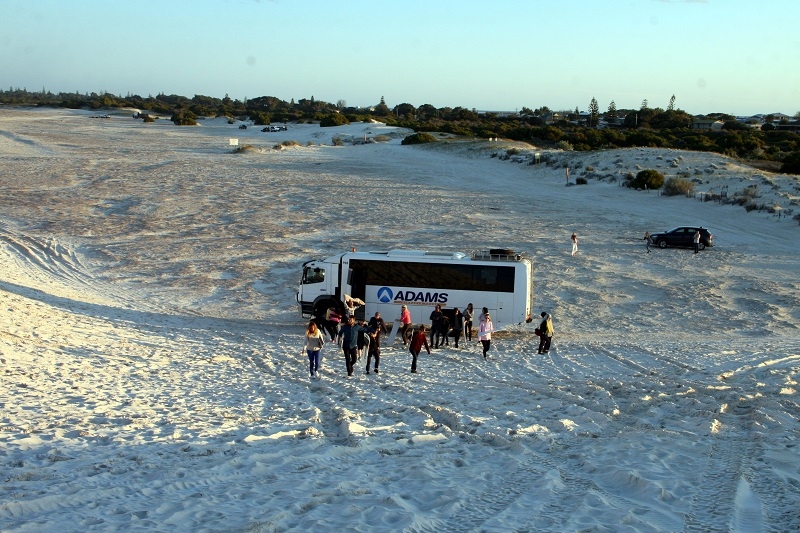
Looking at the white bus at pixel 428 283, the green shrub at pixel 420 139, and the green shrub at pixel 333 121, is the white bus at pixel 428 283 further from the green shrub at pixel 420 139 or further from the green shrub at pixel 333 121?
the green shrub at pixel 333 121

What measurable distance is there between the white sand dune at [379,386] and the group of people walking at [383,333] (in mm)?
570

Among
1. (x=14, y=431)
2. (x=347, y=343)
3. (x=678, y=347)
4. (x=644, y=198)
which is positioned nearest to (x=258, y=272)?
(x=347, y=343)

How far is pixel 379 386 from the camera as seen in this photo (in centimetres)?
1511

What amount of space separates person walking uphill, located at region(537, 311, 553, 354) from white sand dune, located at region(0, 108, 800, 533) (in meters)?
0.52

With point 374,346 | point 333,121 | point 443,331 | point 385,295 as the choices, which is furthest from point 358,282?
point 333,121

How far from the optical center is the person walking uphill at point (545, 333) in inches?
721

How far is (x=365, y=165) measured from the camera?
6638cm

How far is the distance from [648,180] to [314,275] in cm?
3359

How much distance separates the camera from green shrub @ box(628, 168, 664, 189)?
4956cm

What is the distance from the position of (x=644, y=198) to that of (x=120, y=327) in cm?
3565

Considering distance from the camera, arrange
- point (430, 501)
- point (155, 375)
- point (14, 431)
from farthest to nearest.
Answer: point (155, 375) < point (14, 431) < point (430, 501)

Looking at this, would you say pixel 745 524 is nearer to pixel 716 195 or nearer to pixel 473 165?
pixel 716 195

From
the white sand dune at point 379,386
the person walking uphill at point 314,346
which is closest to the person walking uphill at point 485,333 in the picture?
the white sand dune at point 379,386

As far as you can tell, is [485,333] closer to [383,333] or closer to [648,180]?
[383,333]
